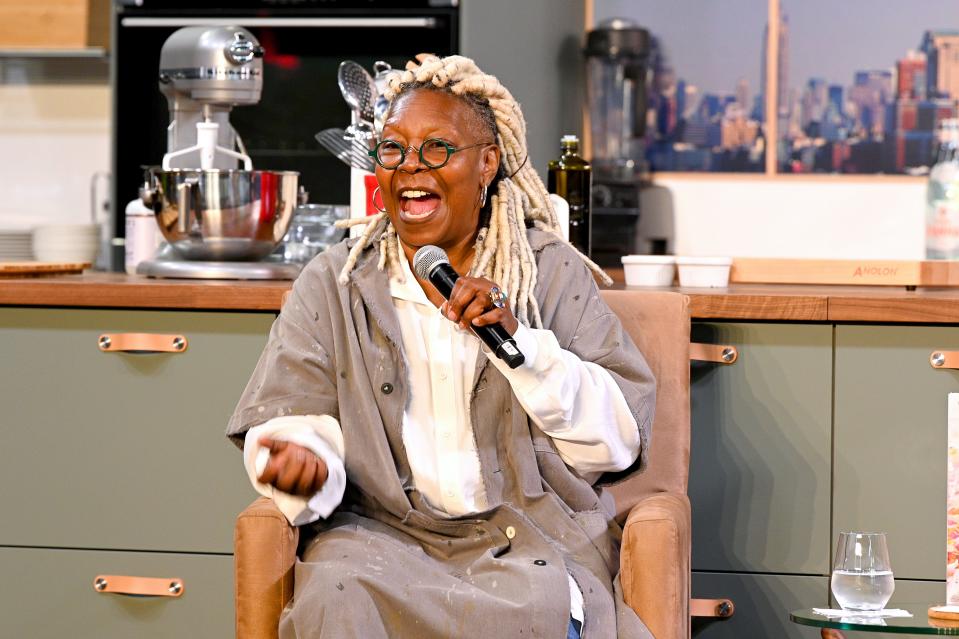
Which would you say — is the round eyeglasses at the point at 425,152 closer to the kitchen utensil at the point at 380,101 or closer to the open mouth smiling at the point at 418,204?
the open mouth smiling at the point at 418,204

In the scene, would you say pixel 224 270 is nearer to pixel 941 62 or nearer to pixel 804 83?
pixel 804 83

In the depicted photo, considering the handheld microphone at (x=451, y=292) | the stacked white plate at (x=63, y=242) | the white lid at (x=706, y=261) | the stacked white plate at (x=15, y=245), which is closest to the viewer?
the handheld microphone at (x=451, y=292)

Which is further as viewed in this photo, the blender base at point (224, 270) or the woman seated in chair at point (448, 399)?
the blender base at point (224, 270)

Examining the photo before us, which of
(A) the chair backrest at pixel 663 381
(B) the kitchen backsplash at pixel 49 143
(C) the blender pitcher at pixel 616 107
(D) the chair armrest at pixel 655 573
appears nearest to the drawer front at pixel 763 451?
(A) the chair backrest at pixel 663 381

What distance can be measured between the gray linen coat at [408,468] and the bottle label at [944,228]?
1.10 metres

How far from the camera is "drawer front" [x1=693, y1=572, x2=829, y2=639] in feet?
6.63

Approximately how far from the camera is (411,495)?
1.70m

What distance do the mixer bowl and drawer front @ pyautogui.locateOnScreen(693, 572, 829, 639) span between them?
901 mm

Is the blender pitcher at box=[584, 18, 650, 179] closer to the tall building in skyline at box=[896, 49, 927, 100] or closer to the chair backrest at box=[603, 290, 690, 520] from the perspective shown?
the tall building in skyline at box=[896, 49, 927, 100]

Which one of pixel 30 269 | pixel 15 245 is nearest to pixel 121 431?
pixel 30 269

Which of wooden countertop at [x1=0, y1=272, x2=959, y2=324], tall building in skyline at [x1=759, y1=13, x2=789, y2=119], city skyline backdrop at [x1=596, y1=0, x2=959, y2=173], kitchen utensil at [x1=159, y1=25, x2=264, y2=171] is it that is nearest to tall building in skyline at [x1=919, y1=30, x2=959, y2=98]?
city skyline backdrop at [x1=596, y1=0, x2=959, y2=173]

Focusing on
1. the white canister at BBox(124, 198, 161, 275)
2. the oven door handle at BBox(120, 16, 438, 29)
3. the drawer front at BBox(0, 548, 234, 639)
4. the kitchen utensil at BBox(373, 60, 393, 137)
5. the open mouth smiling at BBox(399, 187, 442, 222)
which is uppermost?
the oven door handle at BBox(120, 16, 438, 29)

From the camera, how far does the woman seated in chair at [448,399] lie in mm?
1588

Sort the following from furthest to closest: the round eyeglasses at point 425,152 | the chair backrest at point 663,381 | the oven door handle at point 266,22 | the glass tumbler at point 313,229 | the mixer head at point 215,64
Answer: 1. the oven door handle at point 266,22
2. the glass tumbler at point 313,229
3. the mixer head at point 215,64
4. the chair backrest at point 663,381
5. the round eyeglasses at point 425,152
